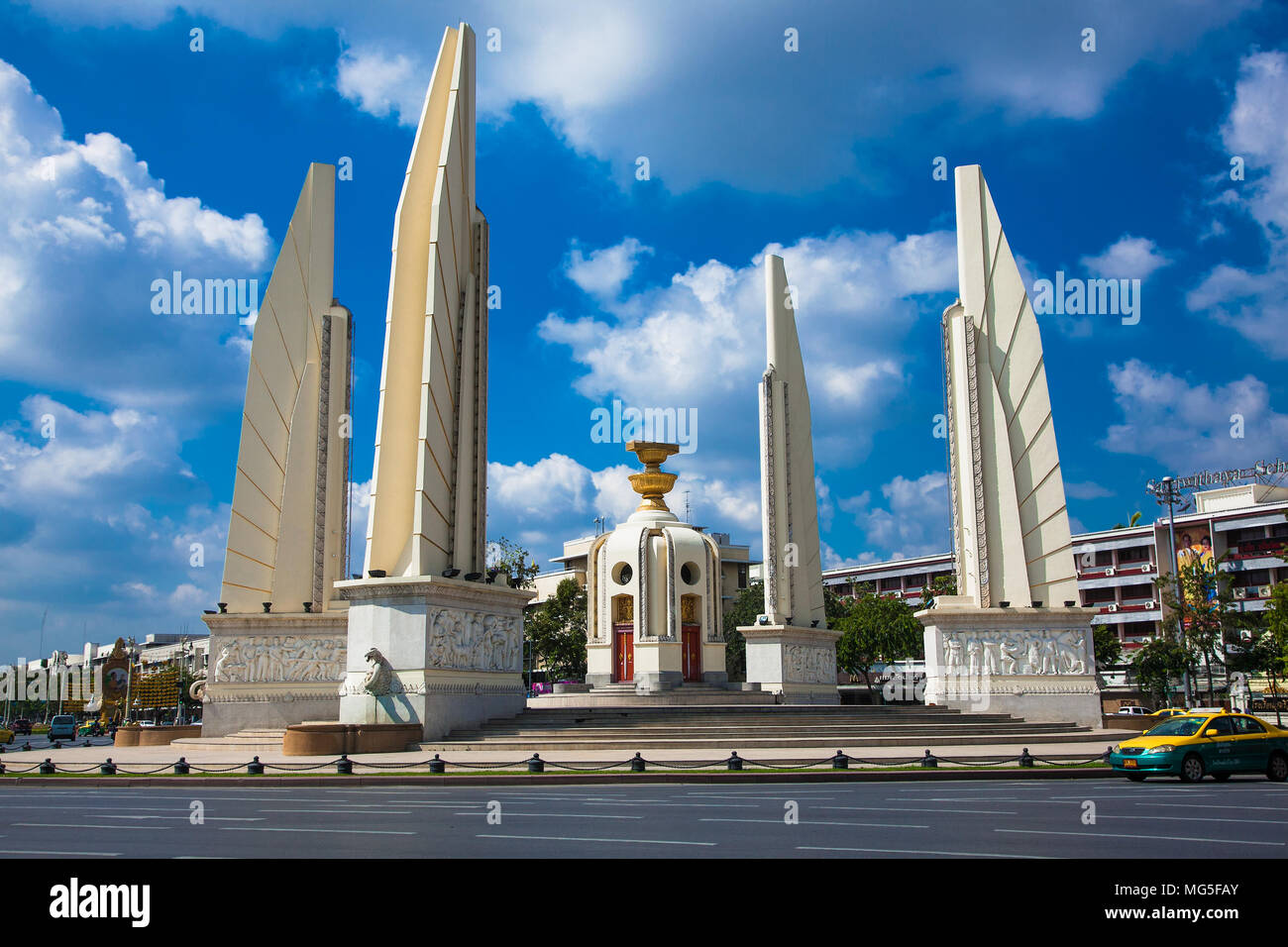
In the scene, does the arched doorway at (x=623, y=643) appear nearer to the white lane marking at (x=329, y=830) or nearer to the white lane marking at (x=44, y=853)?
the white lane marking at (x=329, y=830)

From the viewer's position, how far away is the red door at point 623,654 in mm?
43031

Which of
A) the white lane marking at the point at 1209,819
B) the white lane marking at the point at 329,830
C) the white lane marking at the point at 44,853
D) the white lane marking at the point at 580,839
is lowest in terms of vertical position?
the white lane marking at the point at 1209,819

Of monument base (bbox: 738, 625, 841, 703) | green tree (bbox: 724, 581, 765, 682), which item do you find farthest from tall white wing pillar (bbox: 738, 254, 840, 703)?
green tree (bbox: 724, 581, 765, 682)

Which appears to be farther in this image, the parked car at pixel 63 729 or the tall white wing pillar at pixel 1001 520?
the parked car at pixel 63 729

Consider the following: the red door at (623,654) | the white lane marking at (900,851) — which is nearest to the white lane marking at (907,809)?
the white lane marking at (900,851)

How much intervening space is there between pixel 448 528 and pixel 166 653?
113 meters

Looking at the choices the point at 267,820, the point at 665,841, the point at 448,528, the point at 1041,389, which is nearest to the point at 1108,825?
the point at 665,841

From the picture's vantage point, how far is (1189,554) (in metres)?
60.9

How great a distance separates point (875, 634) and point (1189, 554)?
21.1 m

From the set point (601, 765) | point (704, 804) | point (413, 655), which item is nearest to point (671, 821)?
point (704, 804)

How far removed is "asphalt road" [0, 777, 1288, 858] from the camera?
29.3ft

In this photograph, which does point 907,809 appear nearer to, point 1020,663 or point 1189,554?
point 1020,663

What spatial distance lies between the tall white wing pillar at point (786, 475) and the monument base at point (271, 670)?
15.4 meters

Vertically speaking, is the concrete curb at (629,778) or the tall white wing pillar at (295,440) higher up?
the tall white wing pillar at (295,440)
